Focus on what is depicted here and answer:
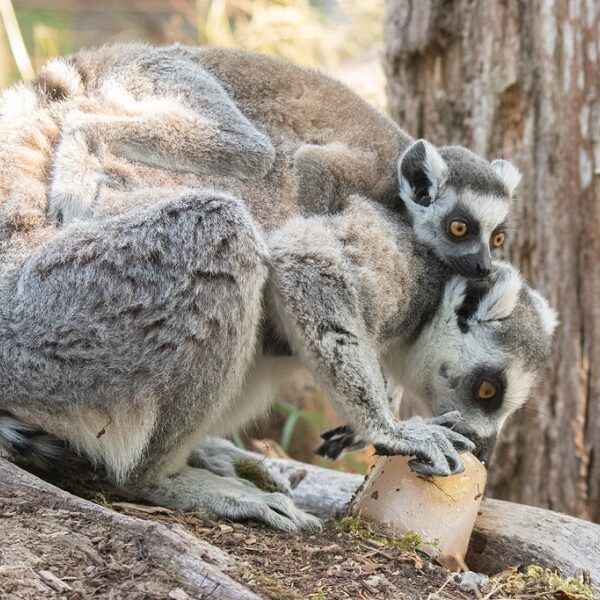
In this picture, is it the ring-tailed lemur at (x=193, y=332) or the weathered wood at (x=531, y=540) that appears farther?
the weathered wood at (x=531, y=540)

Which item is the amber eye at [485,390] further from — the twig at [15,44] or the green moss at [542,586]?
the twig at [15,44]

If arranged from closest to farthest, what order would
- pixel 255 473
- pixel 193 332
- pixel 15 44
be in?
pixel 193 332
pixel 255 473
pixel 15 44

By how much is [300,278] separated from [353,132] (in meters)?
1.55

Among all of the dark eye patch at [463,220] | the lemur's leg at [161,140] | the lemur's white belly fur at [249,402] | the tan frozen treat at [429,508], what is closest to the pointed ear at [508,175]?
the dark eye patch at [463,220]

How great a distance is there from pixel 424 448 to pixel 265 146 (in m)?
2.23

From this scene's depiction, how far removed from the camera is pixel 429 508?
505cm

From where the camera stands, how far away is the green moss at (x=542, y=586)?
15.5ft

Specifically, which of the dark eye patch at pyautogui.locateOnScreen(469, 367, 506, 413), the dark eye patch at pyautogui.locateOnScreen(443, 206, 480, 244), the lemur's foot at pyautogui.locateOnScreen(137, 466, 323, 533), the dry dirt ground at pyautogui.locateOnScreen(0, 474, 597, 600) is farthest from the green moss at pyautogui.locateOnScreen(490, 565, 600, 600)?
the dark eye patch at pyautogui.locateOnScreen(443, 206, 480, 244)

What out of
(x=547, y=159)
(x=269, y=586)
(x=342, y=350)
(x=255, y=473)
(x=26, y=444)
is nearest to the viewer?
(x=269, y=586)

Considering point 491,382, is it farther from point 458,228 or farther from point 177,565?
point 177,565

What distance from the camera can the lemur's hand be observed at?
497 centimetres

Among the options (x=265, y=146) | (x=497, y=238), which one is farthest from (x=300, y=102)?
(x=497, y=238)

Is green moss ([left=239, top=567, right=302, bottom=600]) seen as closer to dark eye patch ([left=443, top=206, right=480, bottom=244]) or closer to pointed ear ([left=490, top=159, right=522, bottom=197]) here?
dark eye patch ([left=443, top=206, right=480, bottom=244])

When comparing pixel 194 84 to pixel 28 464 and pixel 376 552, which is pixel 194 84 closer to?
pixel 28 464
